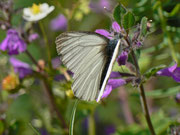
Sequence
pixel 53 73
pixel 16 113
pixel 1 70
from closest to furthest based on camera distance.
→ pixel 53 73
pixel 1 70
pixel 16 113

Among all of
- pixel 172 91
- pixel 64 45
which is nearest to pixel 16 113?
pixel 172 91

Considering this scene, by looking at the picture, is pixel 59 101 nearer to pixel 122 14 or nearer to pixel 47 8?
pixel 47 8

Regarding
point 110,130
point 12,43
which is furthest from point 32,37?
point 110,130

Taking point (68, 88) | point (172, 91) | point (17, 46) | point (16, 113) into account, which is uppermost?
point (17, 46)

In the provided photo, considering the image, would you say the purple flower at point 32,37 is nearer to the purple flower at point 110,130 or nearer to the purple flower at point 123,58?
the purple flower at point 123,58

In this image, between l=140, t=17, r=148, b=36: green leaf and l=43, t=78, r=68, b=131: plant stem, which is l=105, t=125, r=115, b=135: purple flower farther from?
l=140, t=17, r=148, b=36: green leaf

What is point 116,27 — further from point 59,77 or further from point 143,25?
point 59,77

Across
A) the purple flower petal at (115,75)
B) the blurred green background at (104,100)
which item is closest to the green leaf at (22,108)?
the blurred green background at (104,100)

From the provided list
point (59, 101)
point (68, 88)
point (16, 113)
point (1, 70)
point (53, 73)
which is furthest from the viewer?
point (16, 113)
